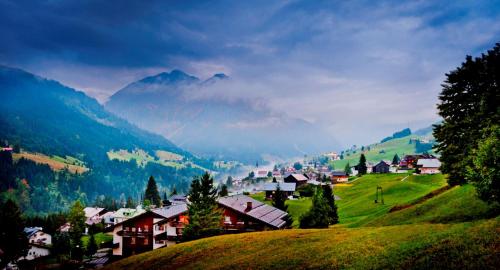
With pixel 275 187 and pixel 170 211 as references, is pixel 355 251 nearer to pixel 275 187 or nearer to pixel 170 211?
pixel 170 211

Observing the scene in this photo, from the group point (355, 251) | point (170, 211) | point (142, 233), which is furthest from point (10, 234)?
point (355, 251)

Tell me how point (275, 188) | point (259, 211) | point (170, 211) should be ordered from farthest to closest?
point (275, 188)
point (170, 211)
point (259, 211)

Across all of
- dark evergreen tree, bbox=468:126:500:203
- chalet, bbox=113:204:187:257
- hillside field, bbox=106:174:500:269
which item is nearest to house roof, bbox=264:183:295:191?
chalet, bbox=113:204:187:257

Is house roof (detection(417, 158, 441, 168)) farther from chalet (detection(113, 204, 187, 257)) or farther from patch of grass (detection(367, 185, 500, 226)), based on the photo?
chalet (detection(113, 204, 187, 257))

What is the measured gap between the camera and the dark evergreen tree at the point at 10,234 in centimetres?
8644

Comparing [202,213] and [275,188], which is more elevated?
[275,188]

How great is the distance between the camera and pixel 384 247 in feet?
102

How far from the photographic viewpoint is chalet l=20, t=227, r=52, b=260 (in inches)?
4589

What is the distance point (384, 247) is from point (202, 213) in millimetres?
44938

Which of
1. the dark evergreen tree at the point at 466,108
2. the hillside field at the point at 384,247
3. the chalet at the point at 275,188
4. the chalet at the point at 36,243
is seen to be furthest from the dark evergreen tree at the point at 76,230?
the dark evergreen tree at the point at 466,108

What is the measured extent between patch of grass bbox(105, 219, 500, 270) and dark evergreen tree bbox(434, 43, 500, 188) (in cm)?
2130

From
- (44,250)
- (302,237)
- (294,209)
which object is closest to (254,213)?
(302,237)

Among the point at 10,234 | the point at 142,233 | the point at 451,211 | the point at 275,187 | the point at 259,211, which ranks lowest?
the point at 142,233

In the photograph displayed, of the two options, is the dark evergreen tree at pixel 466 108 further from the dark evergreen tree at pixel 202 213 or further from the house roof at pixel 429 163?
the house roof at pixel 429 163
